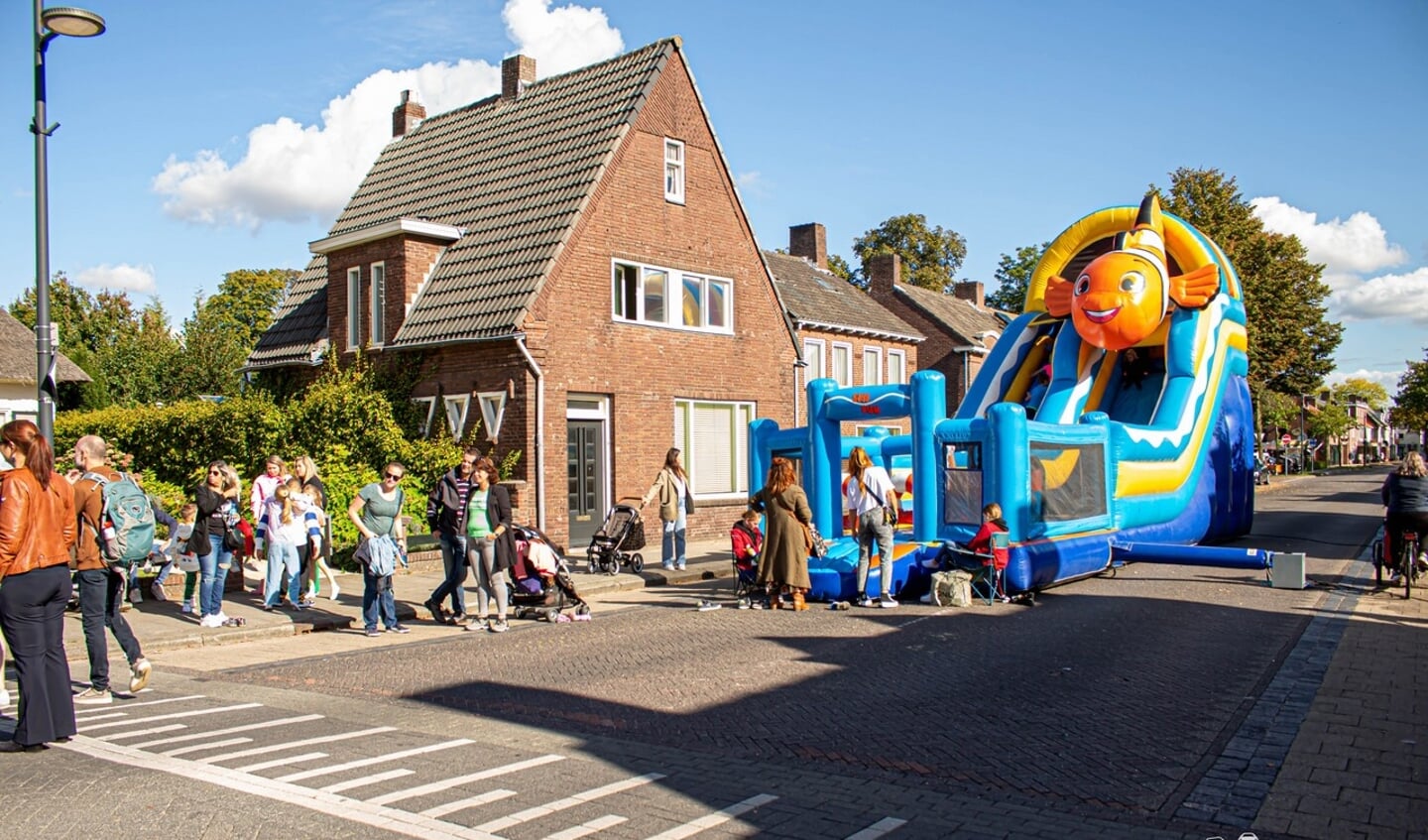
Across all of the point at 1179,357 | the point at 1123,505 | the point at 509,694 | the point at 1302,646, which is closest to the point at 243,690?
the point at 509,694

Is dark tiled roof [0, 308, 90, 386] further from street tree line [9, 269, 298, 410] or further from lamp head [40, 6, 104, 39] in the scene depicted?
lamp head [40, 6, 104, 39]

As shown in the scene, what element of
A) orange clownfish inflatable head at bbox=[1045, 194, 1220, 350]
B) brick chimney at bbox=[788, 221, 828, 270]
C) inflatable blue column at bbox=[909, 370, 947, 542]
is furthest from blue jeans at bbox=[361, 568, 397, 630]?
brick chimney at bbox=[788, 221, 828, 270]

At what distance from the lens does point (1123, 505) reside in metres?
16.1

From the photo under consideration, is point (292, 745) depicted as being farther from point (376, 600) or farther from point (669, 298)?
point (669, 298)

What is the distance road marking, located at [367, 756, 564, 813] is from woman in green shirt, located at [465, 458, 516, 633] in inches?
217

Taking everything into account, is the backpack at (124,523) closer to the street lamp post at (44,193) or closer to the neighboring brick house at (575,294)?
the street lamp post at (44,193)

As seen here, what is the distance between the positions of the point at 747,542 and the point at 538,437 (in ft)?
19.8

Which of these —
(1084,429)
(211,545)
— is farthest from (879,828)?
(1084,429)

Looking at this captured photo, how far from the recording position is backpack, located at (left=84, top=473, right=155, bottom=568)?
8.34 metres

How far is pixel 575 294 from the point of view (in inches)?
767

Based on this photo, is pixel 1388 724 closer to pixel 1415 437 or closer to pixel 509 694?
pixel 509 694

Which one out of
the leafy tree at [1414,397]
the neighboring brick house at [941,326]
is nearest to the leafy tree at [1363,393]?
the leafy tree at [1414,397]

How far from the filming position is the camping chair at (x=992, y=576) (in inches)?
505

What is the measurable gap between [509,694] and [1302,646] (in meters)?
7.06
